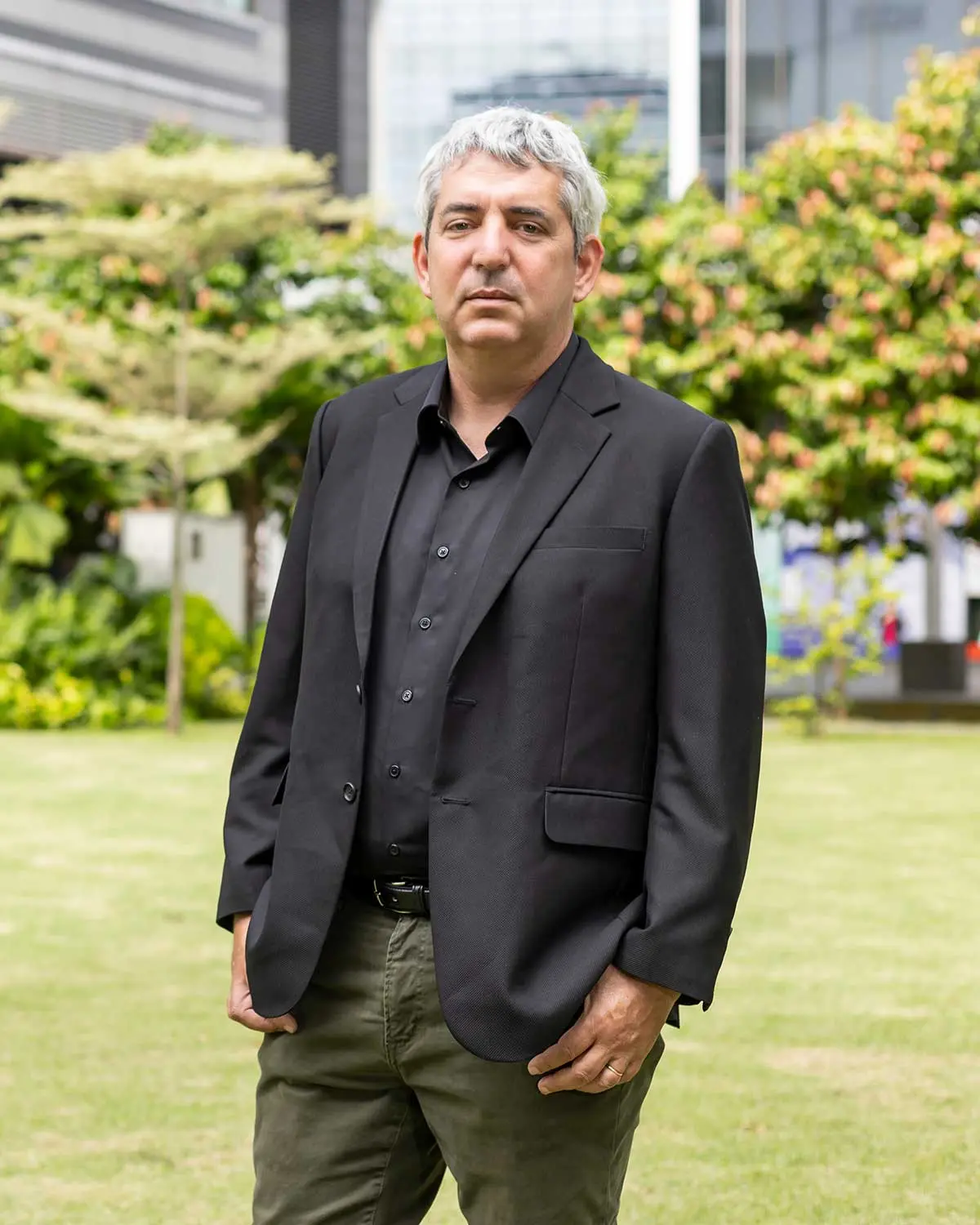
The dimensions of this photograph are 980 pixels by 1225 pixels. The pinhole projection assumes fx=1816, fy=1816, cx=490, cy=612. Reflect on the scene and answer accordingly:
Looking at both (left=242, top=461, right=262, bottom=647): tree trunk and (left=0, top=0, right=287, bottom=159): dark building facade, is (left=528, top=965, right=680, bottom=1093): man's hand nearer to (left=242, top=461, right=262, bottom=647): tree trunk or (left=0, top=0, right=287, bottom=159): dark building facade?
(left=242, top=461, right=262, bottom=647): tree trunk

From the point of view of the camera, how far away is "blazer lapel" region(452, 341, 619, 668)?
2.21 metres

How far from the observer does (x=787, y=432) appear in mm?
19234

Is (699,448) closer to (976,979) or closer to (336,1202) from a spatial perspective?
(336,1202)

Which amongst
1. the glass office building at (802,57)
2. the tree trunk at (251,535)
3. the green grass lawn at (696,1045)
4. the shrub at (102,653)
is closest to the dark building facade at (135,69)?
the glass office building at (802,57)

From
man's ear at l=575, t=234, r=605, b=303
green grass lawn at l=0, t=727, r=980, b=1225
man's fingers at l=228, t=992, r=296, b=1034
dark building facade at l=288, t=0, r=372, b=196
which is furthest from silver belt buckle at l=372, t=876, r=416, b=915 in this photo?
dark building facade at l=288, t=0, r=372, b=196

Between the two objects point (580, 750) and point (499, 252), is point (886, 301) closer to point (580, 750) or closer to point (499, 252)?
point (499, 252)

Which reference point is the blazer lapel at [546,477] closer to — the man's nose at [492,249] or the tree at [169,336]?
the man's nose at [492,249]

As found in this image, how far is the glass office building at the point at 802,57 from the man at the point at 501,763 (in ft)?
96.8

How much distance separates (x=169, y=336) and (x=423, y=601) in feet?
55.7

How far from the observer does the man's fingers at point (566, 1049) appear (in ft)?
7.10

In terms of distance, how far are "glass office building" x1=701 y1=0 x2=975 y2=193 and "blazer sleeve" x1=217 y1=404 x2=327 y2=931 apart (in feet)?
96.7

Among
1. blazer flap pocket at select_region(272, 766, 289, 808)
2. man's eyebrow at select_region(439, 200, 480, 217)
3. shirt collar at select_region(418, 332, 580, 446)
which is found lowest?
blazer flap pocket at select_region(272, 766, 289, 808)

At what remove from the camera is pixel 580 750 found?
7.22 feet

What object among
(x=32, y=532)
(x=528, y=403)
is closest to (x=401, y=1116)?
(x=528, y=403)
